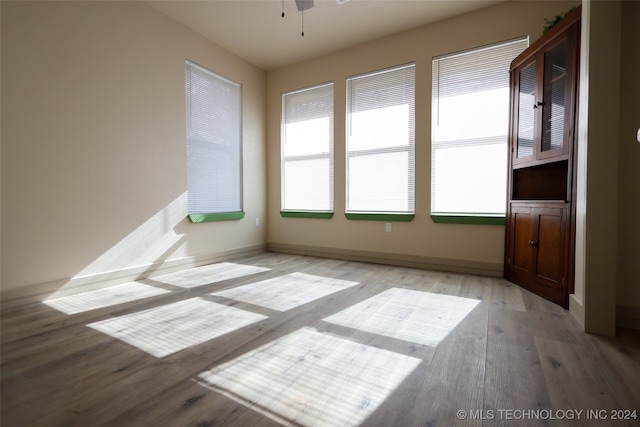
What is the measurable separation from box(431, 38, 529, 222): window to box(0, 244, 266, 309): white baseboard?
9.85 feet

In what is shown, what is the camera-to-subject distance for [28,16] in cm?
229

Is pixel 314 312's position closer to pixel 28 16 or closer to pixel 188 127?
pixel 188 127

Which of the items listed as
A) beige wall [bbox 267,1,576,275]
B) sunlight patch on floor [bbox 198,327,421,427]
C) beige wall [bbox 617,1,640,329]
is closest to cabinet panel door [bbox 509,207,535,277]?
beige wall [bbox 267,1,576,275]

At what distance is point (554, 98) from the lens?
2.45 meters

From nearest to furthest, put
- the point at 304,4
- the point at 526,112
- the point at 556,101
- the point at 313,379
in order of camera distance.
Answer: the point at 313,379 → the point at 556,101 → the point at 526,112 → the point at 304,4

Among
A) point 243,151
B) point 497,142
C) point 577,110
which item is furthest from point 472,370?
point 243,151

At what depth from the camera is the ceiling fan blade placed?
2955mm

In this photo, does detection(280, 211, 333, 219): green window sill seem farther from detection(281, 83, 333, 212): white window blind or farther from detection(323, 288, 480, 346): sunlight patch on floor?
detection(323, 288, 480, 346): sunlight patch on floor

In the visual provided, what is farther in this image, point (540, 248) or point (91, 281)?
point (91, 281)

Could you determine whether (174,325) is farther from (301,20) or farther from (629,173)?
(301,20)

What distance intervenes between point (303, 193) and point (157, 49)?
249 centimetres

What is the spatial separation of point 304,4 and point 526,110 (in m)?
2.42

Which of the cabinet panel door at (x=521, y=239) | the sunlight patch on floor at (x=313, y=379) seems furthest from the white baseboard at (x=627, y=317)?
the sunlight patch on floor at (x=313, y=379)

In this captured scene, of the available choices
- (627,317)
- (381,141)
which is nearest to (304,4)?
(381,141)
